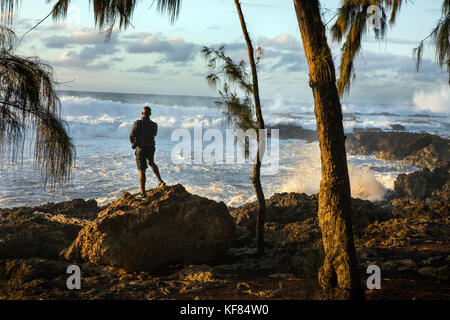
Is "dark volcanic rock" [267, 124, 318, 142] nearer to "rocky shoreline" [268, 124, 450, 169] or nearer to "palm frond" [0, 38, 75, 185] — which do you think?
"rocky shoreline" [268, 124, 450, 169]

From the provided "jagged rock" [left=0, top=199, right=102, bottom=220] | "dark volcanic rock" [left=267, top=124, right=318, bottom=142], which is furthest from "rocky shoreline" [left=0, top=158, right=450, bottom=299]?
"dark volcanic rock" [left=267, top=124, right=318, bottom=142]

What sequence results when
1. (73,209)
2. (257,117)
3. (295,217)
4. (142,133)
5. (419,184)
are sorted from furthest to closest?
(419,184) < (73,209) < (295,217) < (142,133) < (257,117)

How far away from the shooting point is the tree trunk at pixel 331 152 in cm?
425

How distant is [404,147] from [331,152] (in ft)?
67.3

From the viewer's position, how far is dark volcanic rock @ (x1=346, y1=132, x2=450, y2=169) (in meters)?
20.9

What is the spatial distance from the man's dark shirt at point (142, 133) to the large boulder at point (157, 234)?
5.05ft

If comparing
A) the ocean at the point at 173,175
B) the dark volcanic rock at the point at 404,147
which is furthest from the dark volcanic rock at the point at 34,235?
the dark volcanic rock at the point at 404,147

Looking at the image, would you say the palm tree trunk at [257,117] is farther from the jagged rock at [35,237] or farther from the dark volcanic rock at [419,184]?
the dark volcanic rock at [419,184]

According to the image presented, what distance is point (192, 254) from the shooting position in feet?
22.2

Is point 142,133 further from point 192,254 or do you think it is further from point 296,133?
point 296,133

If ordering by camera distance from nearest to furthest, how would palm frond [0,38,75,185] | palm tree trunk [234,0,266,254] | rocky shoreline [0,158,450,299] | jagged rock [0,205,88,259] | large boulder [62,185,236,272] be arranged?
1. palm frond [0,38,75,185]
2. rocky shoreline [0,158,450,299]
3. large boulder [62,185,236,272]
4. palm tree trunk [234,0,266,254]
5. jagged rock [0,205,88,259]

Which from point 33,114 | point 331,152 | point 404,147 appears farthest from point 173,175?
point 331,152

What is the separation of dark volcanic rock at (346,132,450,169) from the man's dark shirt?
50.2 feet

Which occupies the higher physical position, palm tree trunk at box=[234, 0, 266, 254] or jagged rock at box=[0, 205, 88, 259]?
palm tree trunk at box=[234, 0, 266, 254]
